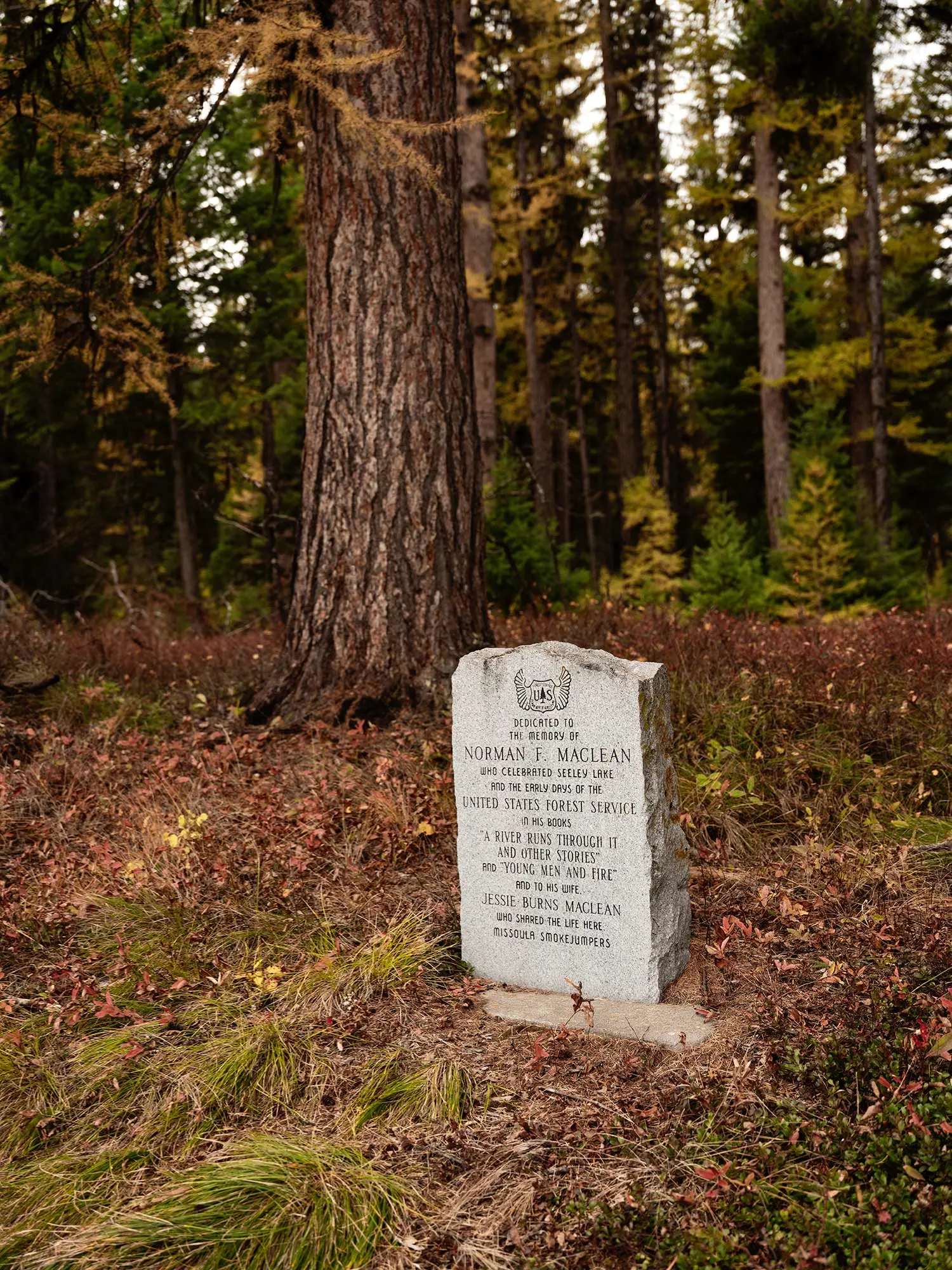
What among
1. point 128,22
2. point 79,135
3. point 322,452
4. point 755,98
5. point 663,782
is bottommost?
point 663,782

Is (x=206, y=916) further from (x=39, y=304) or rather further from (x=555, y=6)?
(x=555, y=6)

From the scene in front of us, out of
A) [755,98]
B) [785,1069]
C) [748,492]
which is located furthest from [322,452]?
[748,492]

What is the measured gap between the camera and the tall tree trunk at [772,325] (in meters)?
16.1

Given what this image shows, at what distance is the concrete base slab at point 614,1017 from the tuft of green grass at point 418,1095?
494mm

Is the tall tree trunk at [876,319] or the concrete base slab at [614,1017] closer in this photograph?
the concrete base slab at [614,1017]

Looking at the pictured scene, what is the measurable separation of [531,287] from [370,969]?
1895 centimetres

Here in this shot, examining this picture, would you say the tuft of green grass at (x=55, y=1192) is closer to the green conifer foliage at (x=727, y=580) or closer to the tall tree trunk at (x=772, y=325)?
the green conifer foliage at (x=727, y=580)

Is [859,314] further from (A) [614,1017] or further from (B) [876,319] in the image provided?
(A) [614,1017]

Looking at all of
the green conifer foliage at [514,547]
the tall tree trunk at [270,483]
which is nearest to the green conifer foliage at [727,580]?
the green conifer foliage at [514,547]

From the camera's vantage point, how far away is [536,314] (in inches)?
1024

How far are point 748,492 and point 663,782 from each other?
864 inches

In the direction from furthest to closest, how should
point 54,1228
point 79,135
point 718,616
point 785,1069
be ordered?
1. point 718,616
2. point 79,135
3. point 785,1069
4. point 54,1228

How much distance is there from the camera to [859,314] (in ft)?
65.4

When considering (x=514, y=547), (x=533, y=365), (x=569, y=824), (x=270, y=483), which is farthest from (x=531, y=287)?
(x=569, y=824)
